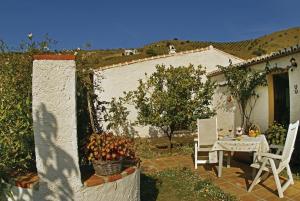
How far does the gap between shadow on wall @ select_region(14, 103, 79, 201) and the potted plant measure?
57 centimetres

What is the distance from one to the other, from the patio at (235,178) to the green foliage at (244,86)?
132 inches

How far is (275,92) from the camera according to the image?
11148 mm

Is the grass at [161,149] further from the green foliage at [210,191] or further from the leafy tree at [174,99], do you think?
the green foliage at [210,191]

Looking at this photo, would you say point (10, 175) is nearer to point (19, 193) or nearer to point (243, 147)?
point (19, 193)

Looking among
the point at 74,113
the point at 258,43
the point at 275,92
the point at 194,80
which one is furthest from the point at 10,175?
the point at 258,43

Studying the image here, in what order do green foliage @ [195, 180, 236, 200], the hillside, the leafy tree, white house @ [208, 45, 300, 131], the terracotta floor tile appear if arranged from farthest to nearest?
the hillside
the leafy tree
white house @ [208, 45, 300, 131]
green foliage @ [195, 180, 236, 200]
the terracotta floor tile

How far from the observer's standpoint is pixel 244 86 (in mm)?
12211

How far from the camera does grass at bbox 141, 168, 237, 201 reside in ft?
21.1

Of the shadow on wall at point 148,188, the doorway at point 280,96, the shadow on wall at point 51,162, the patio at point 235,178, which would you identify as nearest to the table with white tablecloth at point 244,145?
the patio at point 235,178

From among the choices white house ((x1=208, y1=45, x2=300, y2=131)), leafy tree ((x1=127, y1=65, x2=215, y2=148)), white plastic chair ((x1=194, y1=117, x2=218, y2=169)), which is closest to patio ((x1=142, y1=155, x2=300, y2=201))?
white plastic chair ((x1=194, y1=117, x2=218, y2=169))

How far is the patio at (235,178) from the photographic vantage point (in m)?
6.39

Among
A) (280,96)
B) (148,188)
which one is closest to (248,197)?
(148,188)

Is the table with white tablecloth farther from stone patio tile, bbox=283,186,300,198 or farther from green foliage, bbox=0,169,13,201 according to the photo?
green foliage, bbox=0,169,13,201

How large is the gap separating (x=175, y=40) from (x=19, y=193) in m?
59.1
